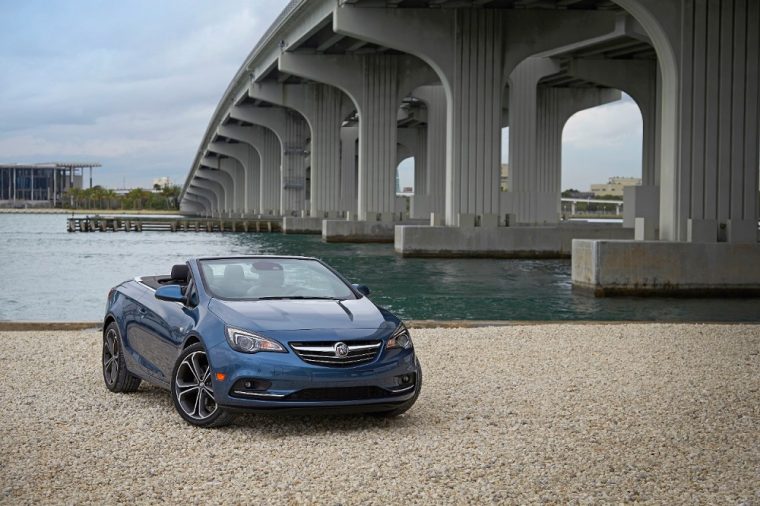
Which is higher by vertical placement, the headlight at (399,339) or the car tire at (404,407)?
the headlight at (399,339)

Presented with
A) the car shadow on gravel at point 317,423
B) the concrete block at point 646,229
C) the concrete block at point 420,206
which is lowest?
the car shadow on gravel at point 317,423

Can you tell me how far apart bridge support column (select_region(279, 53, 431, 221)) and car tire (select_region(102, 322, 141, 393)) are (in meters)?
46.8

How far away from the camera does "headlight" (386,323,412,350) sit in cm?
804

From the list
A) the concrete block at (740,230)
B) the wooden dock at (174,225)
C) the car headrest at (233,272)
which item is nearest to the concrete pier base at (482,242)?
the concrete block at (740,230)

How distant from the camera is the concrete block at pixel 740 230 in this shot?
26.2 m

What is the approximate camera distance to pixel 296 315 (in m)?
8.07

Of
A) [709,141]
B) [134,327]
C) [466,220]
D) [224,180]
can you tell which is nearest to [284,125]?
[466,220]

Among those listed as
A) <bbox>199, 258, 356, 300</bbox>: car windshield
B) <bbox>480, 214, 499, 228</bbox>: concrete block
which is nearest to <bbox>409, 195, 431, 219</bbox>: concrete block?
<bbox>480, 214, 499, 228</bbox>: concrete block

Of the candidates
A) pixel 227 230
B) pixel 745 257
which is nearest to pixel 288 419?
pixel 745 257

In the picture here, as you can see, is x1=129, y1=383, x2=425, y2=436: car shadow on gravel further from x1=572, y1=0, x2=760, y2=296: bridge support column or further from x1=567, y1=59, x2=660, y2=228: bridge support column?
x1=567, y1=59, x2=660, y2=228: bridge support column

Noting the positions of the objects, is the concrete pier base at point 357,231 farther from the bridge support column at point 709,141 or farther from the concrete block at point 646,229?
the bridge support column at point 709,141

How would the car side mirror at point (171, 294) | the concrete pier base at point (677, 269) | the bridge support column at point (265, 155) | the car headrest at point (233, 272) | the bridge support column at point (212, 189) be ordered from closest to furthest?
1. the car side mirror at point (171, 294)
2. the car headrest at point (233, 272)
3. the concrete pier base at point (677, 269)
4. the bridge support column at point (265, 155)
5. the bridge support column at point (212, 189)

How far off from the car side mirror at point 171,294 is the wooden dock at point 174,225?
73.8 metres

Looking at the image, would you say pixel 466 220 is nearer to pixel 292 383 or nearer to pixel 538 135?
pixel 538 135
